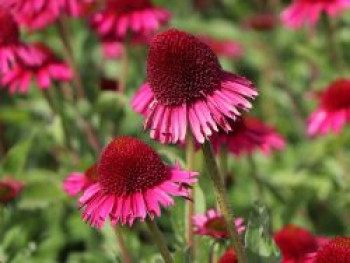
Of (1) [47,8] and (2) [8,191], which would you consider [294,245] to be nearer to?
(2) [8,191]

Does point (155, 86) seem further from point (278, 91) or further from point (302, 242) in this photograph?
point (278, 91)

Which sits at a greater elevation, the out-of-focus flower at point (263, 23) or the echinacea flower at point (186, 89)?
the echinacea flower at point (186, 89)

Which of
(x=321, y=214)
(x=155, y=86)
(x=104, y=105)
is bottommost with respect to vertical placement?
(x=321, y=214)

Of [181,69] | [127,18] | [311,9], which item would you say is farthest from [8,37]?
[181,69]

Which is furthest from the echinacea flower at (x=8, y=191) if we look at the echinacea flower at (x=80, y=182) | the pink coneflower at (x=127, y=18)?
the pink coneflower at (x=127, y=18)

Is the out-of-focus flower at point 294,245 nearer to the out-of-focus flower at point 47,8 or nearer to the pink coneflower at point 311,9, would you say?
the out-of-focus flower at point 47,8

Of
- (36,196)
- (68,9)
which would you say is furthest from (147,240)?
(68,9)

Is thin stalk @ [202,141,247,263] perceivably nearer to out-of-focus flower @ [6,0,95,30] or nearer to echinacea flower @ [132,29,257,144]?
echinacea flower @ [132,29,257,144]
